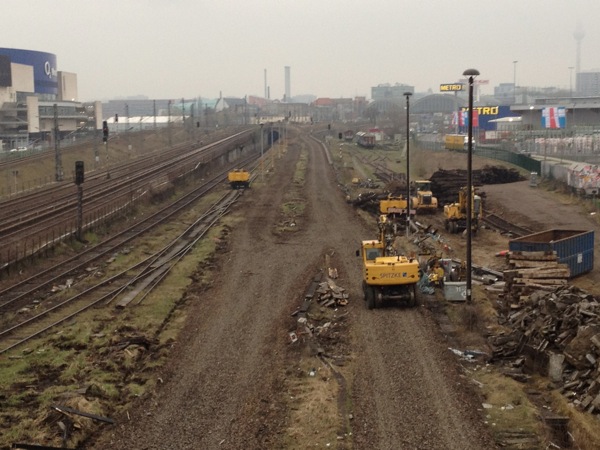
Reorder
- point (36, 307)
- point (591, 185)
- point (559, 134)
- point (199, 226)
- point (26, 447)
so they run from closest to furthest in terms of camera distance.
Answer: point (26, 447) < point (36, 307) < point (199, 226) < point (591, 185) < point (559, 134)

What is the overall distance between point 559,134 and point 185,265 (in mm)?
59725

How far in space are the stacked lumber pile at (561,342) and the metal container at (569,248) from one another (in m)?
5.05

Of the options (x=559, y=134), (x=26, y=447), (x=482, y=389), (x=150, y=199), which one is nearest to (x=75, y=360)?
(x=26, y=447)

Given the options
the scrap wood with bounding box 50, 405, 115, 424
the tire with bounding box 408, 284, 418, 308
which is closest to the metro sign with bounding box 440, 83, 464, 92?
the tire with bounding box 408, 284, 418, 308

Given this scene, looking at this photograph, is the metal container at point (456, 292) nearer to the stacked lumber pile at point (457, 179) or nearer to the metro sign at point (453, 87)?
the stacked lumber pile at point (457, 179)

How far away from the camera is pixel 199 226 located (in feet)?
144

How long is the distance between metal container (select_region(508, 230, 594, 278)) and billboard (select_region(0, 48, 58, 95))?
106 meters

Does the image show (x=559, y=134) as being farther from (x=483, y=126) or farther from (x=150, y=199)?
(x=150, y=199)

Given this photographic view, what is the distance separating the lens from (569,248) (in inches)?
1095

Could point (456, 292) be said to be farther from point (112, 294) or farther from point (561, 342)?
point (112, 294)

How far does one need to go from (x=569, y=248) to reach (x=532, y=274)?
385cm

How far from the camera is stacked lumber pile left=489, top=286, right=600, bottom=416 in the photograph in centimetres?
1609

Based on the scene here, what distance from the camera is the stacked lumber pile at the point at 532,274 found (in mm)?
23734

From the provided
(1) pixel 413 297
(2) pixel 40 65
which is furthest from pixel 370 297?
(2) pixel 40 65
